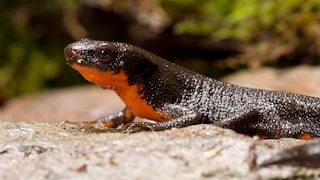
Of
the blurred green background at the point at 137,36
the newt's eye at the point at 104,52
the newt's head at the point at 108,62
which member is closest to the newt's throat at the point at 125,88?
the newt's head at the point at 108,62

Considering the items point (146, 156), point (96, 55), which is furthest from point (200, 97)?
point (146, 156)

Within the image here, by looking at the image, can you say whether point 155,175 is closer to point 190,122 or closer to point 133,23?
point 190,122

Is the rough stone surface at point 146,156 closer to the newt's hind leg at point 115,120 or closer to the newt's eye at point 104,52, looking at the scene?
the newt's eye at point 104,52

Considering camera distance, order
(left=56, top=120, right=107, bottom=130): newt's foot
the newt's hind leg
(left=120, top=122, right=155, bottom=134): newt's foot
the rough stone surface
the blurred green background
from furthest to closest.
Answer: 1. the blurred green background
2. the newt's hind leg
3. (left=56, top=120, right=107, bottom=130): newt's foot
4. (left=120, top=122, right=155, bottom=134): newt's foot
5. the rough stone surface

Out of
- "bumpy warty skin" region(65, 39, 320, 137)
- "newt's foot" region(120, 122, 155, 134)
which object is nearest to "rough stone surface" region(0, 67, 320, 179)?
"newt's foot" region(120, 122, 155, 134)

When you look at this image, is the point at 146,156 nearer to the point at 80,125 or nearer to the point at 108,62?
the point at 108,62

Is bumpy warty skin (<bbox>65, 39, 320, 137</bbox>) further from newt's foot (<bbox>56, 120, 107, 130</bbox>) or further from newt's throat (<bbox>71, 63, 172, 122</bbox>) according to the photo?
newt's foot (<bbox>56, 120, 107, 130</bbox>)

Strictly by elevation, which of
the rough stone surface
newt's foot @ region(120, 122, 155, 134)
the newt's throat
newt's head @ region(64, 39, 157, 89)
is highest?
newt's head @ region(64, 39, 157, 89)
